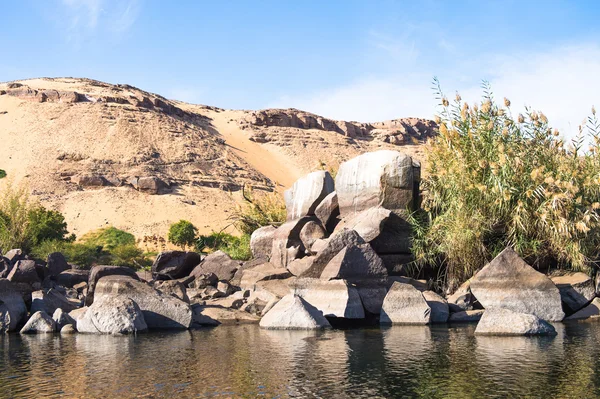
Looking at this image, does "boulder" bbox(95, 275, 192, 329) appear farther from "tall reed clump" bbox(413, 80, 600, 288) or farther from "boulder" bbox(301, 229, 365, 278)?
"tall reed clump" bbox(413, 80, 600, 288)

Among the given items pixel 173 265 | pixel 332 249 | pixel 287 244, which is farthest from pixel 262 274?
pixel 173 265

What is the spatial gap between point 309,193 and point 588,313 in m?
7.49

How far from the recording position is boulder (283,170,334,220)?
57.6 ft

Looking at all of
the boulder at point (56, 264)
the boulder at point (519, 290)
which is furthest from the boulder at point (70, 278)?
the boulder at point (519, 290)

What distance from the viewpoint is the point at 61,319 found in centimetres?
1202

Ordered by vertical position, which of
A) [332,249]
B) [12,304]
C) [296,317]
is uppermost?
[332,249]

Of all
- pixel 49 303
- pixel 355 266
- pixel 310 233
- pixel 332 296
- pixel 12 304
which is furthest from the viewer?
pixel 310 233

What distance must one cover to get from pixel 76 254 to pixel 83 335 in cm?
1864

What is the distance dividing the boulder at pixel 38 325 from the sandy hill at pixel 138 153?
28.8 m

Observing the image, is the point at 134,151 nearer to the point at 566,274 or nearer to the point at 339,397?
the point at 566,274

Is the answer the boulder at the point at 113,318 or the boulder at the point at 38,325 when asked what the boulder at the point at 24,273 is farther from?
the boulder at the point at 113,318

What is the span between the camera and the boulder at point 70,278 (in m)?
18.3

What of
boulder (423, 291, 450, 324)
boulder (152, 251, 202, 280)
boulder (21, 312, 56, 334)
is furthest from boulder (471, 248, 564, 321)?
boulder (152, 251, 202, 280)

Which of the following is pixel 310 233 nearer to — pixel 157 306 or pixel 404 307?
pixel 404 307
